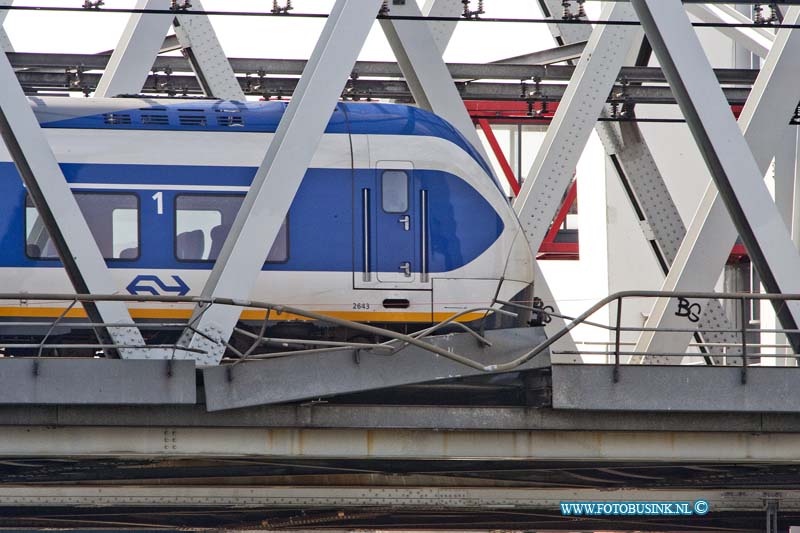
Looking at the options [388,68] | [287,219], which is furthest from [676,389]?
[388,68]

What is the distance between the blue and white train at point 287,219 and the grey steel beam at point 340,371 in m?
2.35

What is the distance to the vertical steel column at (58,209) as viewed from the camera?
13109mm

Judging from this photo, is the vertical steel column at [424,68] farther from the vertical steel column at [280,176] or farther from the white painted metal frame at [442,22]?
the vertical steel column at [280,176]

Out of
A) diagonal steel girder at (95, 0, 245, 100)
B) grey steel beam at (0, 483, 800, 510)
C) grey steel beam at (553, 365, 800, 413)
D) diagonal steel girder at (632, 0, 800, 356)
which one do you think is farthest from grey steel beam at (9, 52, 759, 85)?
→ grey steel beam at (553, 365, 800, 413)

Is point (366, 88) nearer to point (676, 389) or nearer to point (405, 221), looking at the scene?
point (405, 221)

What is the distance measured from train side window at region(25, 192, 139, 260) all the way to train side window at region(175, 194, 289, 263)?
49cm

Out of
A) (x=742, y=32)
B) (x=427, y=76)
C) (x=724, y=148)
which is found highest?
(x=742, y=32)

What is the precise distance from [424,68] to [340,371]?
22.1 feet

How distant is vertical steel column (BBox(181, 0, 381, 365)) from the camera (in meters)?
13.0

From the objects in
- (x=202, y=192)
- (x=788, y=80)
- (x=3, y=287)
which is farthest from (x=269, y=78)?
(x=788, y=80)

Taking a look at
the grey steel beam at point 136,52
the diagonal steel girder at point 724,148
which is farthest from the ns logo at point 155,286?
the diagonal steel girder at point 724,148

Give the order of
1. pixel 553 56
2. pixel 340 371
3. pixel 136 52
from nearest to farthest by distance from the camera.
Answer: pixel 340 371, pixel 136 52, pixel 553 56

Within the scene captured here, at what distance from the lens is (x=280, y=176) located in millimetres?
13250

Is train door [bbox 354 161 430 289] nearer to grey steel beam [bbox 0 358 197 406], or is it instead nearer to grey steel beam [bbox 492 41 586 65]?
grey steel beam [bbox 0 358 197 406]
